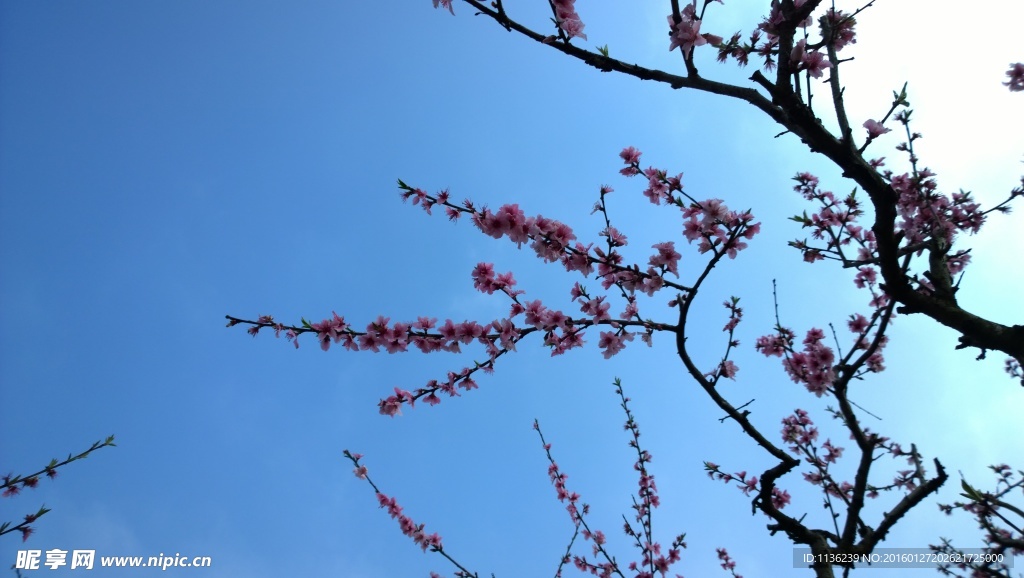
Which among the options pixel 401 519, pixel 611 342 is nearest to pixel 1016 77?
pixel 611 342

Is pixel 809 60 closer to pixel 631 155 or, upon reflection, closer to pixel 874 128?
pixel 874 128

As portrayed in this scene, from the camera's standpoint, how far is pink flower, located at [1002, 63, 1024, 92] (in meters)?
5.51

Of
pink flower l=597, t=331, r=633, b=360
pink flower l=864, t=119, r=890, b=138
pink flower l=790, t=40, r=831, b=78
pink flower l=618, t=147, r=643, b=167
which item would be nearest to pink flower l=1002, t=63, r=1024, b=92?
pink flower l=864, t=119, r=890, b=138

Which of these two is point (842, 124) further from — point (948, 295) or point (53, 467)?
point (53, 467)

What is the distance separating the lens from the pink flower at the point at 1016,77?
551 centimetres

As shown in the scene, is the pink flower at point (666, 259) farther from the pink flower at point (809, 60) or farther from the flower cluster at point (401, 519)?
the flower cluster at point (401, 519)

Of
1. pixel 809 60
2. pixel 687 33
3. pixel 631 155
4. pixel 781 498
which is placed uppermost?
pixel 631 155

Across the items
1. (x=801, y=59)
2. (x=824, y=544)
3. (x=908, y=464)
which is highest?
(x=801, y=59)

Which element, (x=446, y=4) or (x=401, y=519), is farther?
(x=401, y=519)

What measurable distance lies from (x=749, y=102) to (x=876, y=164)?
4.16 m

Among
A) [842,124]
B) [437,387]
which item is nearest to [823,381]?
[842,124]

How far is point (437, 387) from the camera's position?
515cm

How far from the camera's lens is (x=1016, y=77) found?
219 inches

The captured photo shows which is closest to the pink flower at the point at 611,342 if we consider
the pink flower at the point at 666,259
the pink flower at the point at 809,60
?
the pink flower at the point at 666,259
